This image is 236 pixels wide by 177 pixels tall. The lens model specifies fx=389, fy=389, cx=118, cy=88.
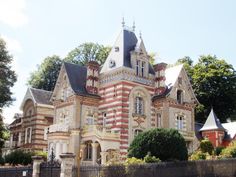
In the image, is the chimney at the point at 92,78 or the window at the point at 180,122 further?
the window at the point at 180,122

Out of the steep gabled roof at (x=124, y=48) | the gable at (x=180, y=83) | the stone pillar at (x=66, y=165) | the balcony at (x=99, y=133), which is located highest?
the steep gabled roof at (x=124, y=48)

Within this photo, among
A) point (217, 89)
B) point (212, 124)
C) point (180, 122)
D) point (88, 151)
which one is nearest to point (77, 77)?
point (88, 151)

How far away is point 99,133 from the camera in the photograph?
107 feet

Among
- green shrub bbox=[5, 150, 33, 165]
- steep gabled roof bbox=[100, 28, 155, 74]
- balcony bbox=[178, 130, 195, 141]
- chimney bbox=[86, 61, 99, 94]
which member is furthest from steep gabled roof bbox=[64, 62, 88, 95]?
balcony bbox=[178, 130, 195, 141]

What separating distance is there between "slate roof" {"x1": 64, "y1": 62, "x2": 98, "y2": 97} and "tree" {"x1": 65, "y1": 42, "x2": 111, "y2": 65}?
1915cm

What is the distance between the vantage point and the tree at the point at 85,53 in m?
58.4

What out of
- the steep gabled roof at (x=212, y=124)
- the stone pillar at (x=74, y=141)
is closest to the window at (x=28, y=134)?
the stone pillar at (x=74, y=141)

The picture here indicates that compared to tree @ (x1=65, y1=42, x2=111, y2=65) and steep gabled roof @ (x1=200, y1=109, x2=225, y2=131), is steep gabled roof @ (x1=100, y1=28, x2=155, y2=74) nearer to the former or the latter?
steep gabled roof @ (x1=200, y1=109, x2=225, y2=131)

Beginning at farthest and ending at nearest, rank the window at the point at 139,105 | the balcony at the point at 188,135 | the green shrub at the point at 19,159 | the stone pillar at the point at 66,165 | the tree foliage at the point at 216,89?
the tree foliage at the point at 216,89
the balcony at the point at 188,135
the window at the point at 139,105
the green shrub at the point at 19,159
the stone pillar at the point at 66,165

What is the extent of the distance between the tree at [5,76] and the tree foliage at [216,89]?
27.2 meters

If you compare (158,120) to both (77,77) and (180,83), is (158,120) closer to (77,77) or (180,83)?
(180,83)

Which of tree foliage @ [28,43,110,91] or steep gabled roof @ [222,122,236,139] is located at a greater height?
tree foliage @ [28,43,110,91]

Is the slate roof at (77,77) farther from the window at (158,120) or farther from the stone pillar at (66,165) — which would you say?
the stone pillar at (66,165)

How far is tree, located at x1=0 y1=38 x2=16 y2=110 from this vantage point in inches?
1464
